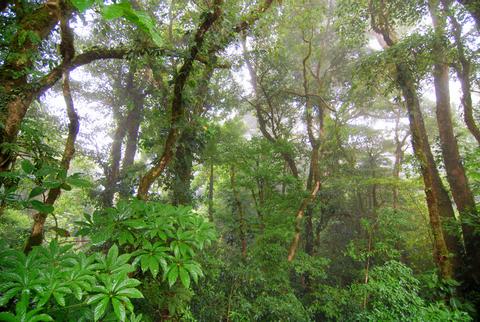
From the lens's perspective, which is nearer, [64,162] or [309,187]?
[64,162]

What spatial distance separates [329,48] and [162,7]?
234 inches

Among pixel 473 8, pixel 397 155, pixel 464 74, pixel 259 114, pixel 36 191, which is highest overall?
pixel 259 114

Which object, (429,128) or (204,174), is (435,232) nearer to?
(429,128)

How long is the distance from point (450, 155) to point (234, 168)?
215 inches

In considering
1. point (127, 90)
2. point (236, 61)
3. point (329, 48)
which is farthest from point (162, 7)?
point (329, 48)

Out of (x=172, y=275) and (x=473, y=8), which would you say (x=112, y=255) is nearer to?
(x=172, y=275)

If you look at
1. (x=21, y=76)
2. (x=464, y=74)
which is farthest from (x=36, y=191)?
(x=464, y=74)

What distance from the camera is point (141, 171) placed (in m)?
7.79

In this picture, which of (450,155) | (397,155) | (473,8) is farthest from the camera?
(397,155)

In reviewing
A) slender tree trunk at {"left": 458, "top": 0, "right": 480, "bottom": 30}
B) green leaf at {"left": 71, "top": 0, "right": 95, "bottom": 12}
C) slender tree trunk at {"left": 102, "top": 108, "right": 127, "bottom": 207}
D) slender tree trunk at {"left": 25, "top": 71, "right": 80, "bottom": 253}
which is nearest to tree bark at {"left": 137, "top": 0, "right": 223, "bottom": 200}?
slender tree trunk at {"left": 25, "top": 71, "right": 80, "bottom": 253}

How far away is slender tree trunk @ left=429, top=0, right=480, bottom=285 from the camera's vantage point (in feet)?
17.9

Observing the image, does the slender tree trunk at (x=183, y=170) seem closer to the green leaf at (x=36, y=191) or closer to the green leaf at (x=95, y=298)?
the green leaf at (x=36, y=191)

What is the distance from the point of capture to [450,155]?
6.54 metres

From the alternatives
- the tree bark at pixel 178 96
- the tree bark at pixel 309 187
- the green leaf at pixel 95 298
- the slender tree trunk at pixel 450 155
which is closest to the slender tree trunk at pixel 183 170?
the tree bark at pixel 178 96
